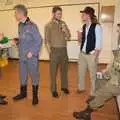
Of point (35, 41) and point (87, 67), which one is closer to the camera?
point (35, 41)

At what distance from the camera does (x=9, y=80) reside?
18.7 feet

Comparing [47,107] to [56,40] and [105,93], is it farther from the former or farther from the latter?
[105,93]

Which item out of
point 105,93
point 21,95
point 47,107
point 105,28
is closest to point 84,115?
point 105,93

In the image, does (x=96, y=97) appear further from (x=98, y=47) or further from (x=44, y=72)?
(x=44, y=72)

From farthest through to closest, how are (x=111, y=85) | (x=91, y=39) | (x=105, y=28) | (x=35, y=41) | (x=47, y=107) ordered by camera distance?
1. (x=105, y=28)
2. (x=91, y=39)
3. (x=47, y=107)
4. (x=35, y=41)
5. (x=111, y=85)

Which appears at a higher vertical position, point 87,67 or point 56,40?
point 56,40

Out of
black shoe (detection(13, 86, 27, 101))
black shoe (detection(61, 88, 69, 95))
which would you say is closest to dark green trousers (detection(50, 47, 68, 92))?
black shoe (detection(61, 88, 69, 95))

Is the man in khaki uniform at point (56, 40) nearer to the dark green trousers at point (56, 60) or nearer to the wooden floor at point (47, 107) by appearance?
the dark green trousers at point (56, 60)

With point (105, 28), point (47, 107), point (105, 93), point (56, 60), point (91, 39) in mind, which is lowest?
point (47, 107)

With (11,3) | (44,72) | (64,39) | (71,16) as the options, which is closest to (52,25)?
(64,39)

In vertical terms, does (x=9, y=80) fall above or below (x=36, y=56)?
below

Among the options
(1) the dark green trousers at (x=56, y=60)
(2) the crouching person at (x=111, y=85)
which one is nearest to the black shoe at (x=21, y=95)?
(1) the dark green trousers at (x=56, y=60)

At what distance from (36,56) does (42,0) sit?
4510 millimetres

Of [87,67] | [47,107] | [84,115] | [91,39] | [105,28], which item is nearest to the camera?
[84,115]
